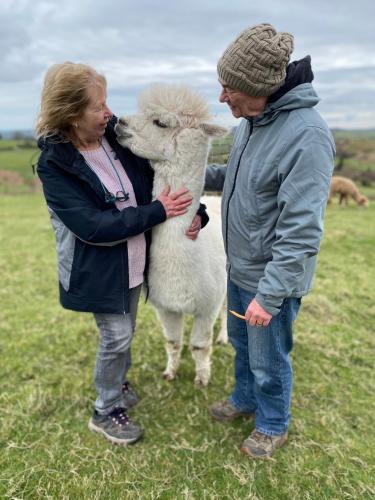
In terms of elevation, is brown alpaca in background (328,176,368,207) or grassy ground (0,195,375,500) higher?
grassy ground (0,195,375,500)

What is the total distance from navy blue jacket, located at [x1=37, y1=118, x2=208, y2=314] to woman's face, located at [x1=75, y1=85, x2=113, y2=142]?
9 centimetres

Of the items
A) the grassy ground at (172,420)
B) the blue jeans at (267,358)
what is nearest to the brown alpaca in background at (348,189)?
the grassy ground at (172,420)

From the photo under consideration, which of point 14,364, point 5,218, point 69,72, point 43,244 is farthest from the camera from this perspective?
point 5,218

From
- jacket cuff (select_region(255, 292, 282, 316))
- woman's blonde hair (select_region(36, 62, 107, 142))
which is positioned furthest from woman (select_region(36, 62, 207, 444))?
jacket cuff (select_region(255, 292, 282, 316))

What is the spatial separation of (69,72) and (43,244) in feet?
17.5

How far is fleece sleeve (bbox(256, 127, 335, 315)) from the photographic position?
1.53 m

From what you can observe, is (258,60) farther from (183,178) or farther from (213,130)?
(183,178)

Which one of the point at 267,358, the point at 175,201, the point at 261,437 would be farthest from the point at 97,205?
the point at 261,437

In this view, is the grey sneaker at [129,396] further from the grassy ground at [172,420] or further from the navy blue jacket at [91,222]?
the navy blue jacket at [91,222]

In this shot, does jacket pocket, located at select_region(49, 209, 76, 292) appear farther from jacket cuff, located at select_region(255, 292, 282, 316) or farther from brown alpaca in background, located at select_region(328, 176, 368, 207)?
brown alpaca in background, located at select_region(328, 176, 368, 207)

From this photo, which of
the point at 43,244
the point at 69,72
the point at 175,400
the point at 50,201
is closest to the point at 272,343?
the point at 175,400

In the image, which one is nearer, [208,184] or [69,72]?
[69,72]

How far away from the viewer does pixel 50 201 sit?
1.90 meters

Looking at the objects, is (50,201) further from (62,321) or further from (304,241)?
(62,321)
